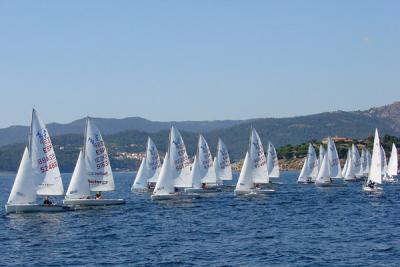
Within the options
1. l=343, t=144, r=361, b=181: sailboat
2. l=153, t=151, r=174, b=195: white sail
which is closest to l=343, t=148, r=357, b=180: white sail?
l=343, t=144, r=361, b=181: sailboat

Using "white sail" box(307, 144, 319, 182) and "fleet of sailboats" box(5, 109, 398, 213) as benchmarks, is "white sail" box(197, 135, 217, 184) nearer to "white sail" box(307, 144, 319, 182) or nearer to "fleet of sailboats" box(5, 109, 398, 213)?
"fleet of sailboats" box(5, 109, 398, 213)

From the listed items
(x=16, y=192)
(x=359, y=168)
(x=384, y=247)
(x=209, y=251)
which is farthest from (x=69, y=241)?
(x=359, y=168)

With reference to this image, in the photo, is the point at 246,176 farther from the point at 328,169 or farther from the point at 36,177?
the point at 328,169

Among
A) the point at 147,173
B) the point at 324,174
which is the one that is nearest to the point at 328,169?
the point at 324,174

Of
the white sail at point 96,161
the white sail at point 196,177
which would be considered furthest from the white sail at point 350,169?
the white sail at point 96,161

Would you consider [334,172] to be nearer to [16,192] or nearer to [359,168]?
[359,168]

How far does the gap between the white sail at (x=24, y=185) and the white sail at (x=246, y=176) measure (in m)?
30.5

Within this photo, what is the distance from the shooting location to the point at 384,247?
156 feet

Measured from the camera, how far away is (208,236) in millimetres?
54094

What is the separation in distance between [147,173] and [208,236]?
48.9 m

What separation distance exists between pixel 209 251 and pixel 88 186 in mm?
29201

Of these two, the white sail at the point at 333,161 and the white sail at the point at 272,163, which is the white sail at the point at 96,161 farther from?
the white sail at the point at 333,161

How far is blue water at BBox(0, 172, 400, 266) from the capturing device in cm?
4422

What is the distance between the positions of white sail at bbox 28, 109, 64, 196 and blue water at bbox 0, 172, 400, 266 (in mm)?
2438
